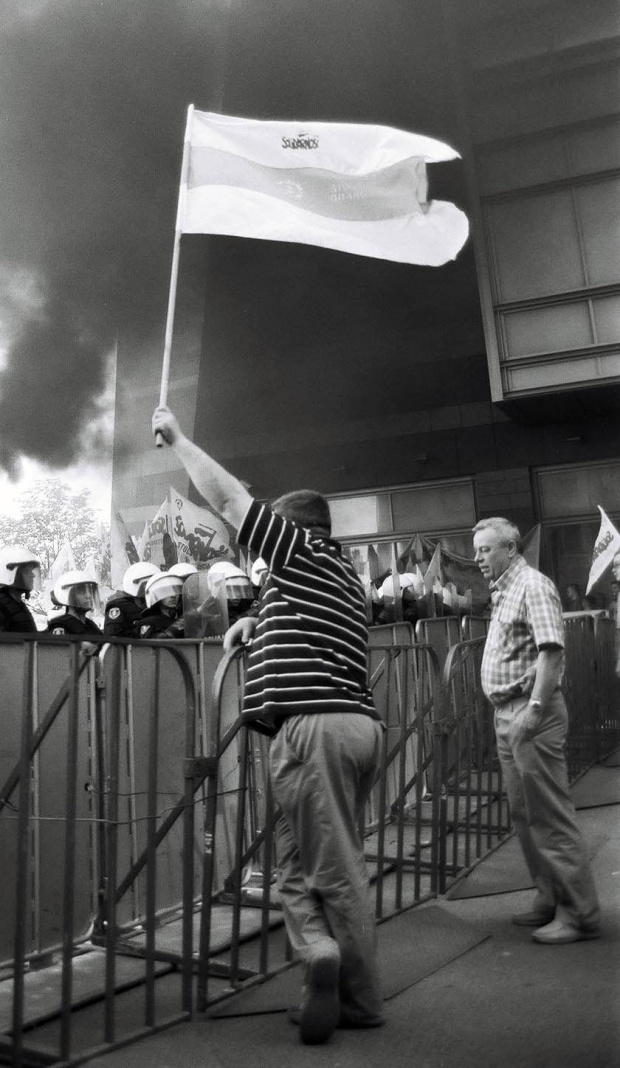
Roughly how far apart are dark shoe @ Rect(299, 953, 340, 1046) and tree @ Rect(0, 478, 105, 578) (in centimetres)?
3050

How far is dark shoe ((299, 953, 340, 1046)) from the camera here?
285 centimetres

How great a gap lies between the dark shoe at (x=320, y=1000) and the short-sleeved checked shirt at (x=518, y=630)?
1.66 metres

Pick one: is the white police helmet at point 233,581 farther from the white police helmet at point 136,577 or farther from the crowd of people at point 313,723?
the crowd of people at point 313,723

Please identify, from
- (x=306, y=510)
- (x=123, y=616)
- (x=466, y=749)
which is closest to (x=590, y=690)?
(x=466, y=749)

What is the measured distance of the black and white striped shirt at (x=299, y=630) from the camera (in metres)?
3.04

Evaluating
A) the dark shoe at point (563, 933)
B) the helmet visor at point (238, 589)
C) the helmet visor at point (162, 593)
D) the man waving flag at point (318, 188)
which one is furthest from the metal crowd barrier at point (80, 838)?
the helmet visor at point (238, 589)

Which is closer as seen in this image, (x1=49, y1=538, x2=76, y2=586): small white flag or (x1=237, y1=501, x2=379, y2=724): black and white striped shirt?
(x1=237, y1=501, x2=379, y2=724): black and white striped shirt

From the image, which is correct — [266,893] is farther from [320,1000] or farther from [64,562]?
[64,562]

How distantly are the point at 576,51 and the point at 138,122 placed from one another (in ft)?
54.2

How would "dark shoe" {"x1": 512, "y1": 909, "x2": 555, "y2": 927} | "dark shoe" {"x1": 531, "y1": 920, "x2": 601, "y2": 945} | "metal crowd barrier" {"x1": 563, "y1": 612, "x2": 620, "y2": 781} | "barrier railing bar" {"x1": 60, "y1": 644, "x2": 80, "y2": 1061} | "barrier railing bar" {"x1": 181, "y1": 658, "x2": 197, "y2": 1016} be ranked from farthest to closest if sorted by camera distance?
"metal crowd barrier" {"x1": 563, "y1": 612, "x2": 620, "y2": 781} < "dark shoe" {"x1": 512, "y1": 909, "x2": 555, "y2": 927} < "dark shoe" {"x1": 531, "y1": 920, "x2": 601, "y2": 945} < "barrier railing bar" {"x1": 181, "y1": 658, "x2": 197, "y2": 1016} < "barrier railing bar" {"x1": 60, "y1": 644, "x2": 80, "y2": 1061}

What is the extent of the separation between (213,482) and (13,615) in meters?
3.59

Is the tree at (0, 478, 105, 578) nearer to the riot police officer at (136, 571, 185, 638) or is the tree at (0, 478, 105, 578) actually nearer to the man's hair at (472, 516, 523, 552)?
the riot police officer at (136, 571, 185, 638)

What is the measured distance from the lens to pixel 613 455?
1747cm

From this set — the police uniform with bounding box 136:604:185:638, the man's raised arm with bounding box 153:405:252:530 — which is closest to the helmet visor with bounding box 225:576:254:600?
the police uniform with bounding box 136:604:185:638
